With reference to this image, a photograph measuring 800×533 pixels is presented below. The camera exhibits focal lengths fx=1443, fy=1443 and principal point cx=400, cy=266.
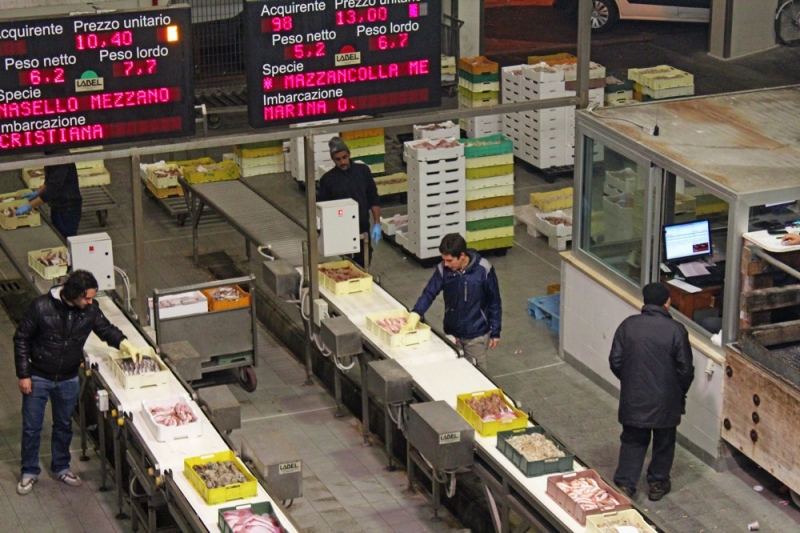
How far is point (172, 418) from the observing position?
10539 mm

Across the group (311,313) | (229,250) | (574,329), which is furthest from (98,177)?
(574,329)

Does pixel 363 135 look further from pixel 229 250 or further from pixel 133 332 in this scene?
pixel 133 332

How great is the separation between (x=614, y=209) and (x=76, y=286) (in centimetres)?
498

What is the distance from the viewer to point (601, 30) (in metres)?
27.3

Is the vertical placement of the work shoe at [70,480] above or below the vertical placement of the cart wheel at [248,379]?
below

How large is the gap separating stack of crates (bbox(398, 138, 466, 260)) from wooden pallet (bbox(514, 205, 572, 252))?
1.21 metres

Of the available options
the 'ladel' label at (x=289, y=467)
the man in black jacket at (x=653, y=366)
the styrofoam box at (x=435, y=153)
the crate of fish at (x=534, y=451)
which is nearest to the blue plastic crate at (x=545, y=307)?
the styrofoam box at (x=435, y=153)

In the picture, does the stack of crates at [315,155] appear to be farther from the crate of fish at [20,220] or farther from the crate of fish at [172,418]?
the crate of fish at [172,418]

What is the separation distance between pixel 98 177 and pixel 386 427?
8187 millimetres

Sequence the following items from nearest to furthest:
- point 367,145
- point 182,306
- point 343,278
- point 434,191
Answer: point 182,306 → point 343,278 → point 434,191 → point 367,145

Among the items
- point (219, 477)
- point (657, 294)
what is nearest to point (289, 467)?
point (219, 477)

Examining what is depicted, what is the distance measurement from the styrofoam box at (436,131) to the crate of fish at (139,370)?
7511 mm

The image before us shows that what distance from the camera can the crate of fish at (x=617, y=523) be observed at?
910 centimetres

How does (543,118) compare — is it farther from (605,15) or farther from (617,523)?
(617,523)
